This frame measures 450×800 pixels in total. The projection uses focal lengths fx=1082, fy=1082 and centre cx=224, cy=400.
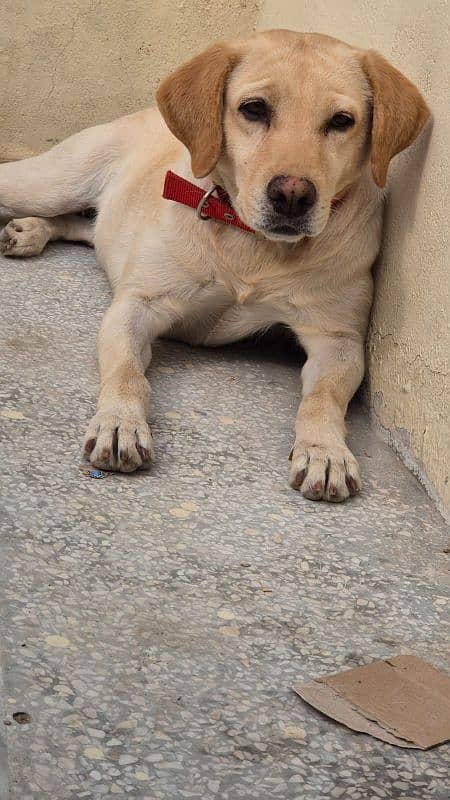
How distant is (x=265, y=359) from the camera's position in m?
3.87

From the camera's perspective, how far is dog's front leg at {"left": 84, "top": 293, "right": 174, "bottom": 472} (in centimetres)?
284

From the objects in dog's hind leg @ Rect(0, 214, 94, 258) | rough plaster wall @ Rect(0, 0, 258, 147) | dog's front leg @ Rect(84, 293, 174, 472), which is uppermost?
rough plaster wall @ Rect(0, 0, 258, 147)

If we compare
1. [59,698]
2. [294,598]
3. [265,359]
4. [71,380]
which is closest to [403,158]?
[265,359]

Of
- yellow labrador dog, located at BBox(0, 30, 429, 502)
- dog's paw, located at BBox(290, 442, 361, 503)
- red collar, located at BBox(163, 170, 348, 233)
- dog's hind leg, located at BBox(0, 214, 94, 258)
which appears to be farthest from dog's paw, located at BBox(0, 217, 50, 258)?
dog's paw, located at BBox(290, 442, 361, 503)

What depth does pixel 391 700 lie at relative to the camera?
6.93 ft

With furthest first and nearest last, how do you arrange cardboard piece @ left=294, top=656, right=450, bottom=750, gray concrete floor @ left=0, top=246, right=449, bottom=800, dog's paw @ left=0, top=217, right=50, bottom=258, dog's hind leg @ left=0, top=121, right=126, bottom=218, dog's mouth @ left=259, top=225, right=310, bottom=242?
dog's hind leg @ left=0, top=121, right=126, bottom=218, dog's paw @ left=0, top=217, right=50, bottom=258, dog's mouth @ left=259, top=225, right=310, bottom=242, cardboard piece @ left=294, top=656, right=450, bottom=750, gray concrete floor @ left=0, top=246, right=449, bottom=800

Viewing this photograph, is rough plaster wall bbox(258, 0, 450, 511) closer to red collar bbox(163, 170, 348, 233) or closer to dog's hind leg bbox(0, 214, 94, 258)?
red collar bbox(163, 170, 348, 233)

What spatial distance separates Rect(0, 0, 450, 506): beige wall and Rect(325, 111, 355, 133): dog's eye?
0.85 feet

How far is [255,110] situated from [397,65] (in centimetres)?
65

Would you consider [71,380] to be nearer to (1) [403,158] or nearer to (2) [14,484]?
(2) [14,484]

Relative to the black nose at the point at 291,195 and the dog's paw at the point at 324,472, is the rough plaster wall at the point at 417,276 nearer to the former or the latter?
the dog's paw at the point at 324,472

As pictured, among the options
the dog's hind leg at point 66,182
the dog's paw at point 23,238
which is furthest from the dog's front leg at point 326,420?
the dog's hind leg at point 66,182

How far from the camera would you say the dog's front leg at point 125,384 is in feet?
9.31

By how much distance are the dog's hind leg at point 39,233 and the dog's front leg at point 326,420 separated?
1.39 metres
